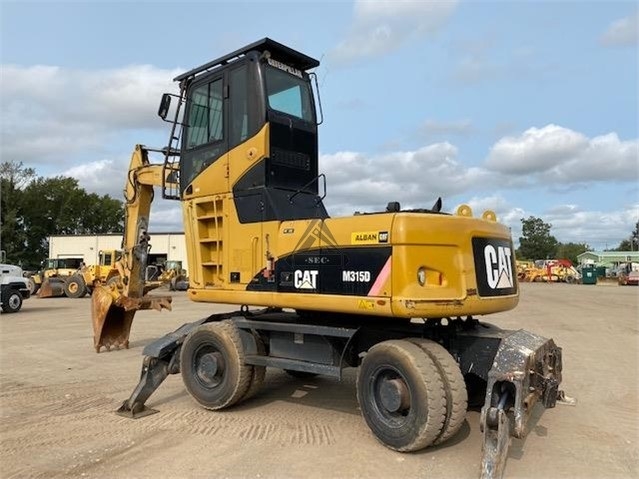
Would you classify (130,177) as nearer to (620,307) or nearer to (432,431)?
(432,431)

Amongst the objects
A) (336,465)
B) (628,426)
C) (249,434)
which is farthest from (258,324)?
(628,426)

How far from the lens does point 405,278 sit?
5031mm

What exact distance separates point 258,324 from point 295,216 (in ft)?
4.25

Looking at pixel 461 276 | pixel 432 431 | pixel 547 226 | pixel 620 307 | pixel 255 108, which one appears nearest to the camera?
pixel 432 431

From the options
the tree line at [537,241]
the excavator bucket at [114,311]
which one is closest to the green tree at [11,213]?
the excavator bucket at [114,311]

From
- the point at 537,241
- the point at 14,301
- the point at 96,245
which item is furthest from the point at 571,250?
the point at 14,301

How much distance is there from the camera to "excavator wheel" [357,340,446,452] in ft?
16.1

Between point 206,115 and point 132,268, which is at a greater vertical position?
point 206,115

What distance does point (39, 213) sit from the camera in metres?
67.4

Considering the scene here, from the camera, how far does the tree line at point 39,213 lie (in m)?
62.8

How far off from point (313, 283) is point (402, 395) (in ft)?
4.69

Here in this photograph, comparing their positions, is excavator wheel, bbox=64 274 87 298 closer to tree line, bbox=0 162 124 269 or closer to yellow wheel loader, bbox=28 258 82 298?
yellow wheel loader, bbox=28 258 82 298

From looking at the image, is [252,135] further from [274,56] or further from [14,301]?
[14,301]

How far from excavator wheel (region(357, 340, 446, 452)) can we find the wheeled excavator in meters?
0.01
